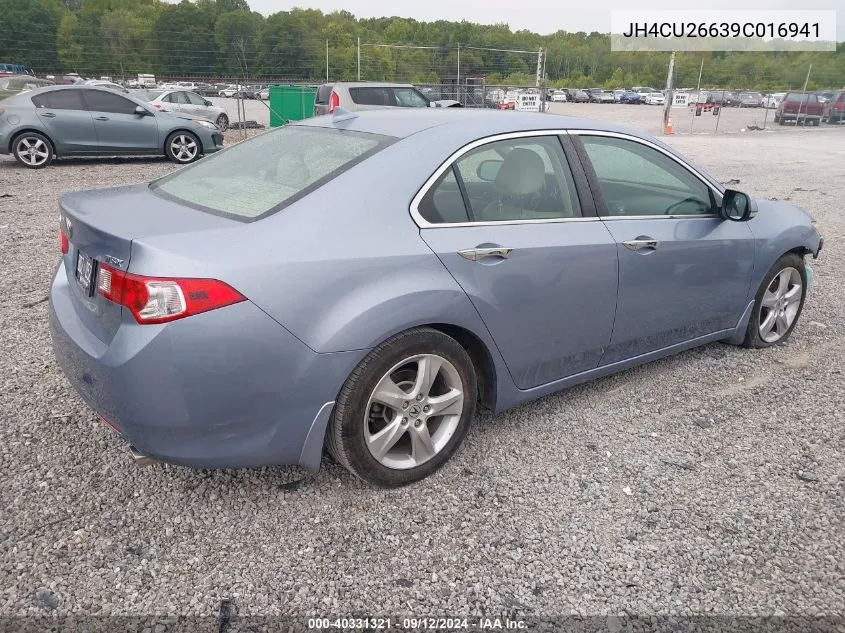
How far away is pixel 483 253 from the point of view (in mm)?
2836

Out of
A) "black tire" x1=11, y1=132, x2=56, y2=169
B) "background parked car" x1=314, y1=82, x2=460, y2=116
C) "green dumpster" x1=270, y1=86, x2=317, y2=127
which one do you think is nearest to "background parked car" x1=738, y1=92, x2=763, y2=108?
"green dumpster" x1=270, y1=86, x2=317, y2=127

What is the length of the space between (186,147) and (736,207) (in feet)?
37.6

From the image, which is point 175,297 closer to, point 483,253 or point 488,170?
point 483,253

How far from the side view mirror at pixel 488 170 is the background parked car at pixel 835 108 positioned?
3491 cm

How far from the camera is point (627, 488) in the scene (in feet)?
9.64

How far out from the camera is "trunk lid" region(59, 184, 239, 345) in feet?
7.89

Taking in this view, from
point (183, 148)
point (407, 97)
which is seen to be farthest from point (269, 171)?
point (407, 97)

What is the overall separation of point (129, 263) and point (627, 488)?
2205 millimetres

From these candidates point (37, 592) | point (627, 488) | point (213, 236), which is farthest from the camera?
point (627, 488)

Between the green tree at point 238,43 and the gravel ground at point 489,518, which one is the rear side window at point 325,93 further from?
the green tree at point 238,43

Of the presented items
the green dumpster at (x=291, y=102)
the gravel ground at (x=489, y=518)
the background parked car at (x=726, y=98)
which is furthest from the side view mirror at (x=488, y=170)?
the background parked car at (x=726, y=98)

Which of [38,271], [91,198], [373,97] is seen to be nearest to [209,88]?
[373,97]

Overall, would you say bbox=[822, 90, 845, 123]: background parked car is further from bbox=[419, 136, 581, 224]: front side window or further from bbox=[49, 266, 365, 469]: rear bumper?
bbox=[49, 266, 365, 469]: rear bumper

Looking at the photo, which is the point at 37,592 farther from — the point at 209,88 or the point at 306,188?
the point at 209,88
